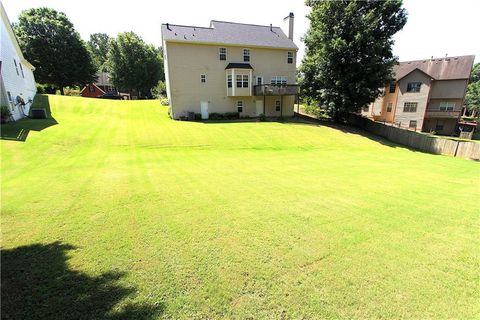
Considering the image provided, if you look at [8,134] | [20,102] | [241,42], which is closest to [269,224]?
[8,134]

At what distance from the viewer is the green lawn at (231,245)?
321 cm

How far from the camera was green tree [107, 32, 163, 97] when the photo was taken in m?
48.1

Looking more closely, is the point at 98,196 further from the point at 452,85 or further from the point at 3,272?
the point at 452,85

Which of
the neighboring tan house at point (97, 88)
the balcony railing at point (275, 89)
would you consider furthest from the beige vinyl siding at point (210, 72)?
the neighboring tan house at point (97, 88)

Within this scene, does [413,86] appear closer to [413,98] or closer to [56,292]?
[413,98]

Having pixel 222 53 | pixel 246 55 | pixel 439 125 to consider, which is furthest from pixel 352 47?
pixel 439 125

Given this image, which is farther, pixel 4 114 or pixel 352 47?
pixel 352 47

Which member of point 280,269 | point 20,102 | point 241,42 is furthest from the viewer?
point 241,42

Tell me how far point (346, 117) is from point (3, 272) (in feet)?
115

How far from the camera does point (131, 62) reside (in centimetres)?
4884

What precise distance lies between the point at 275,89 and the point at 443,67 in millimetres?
28372

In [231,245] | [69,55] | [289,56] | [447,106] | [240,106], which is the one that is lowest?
[231,245]

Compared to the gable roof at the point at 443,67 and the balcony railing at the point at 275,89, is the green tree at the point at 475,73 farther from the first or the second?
the balcony railing at the point at 275,89

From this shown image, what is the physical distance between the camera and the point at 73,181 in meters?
7.95
